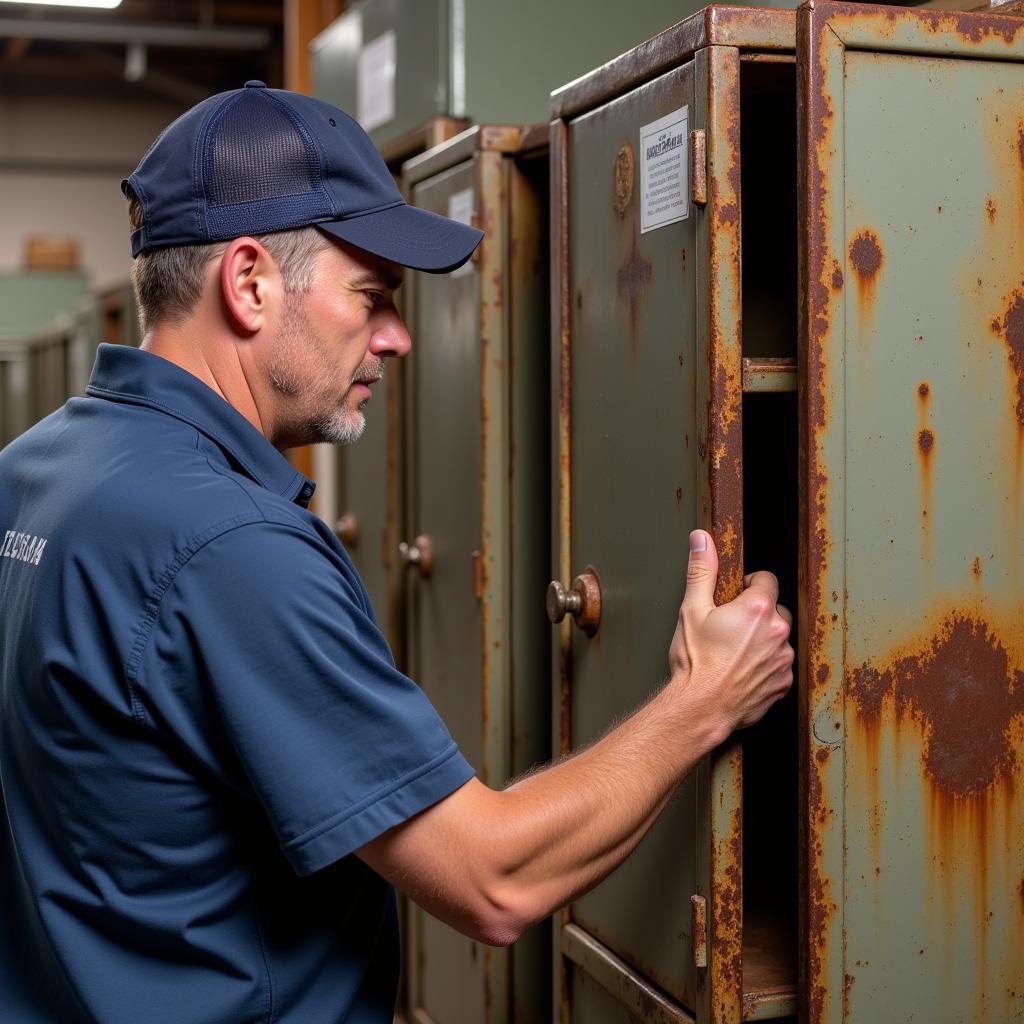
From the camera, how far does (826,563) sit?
5.04ft

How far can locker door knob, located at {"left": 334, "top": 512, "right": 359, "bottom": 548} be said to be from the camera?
345 centimetres

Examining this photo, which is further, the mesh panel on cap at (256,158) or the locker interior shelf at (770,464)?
the locker interior shelf at (770,464)

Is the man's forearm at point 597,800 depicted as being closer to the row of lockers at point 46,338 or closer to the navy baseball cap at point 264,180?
the navy baseball cap at point 264,180

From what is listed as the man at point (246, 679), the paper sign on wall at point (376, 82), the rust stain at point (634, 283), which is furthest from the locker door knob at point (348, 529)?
the man at point (246, 679)

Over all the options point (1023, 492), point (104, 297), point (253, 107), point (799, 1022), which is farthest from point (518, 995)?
point (104, 297)

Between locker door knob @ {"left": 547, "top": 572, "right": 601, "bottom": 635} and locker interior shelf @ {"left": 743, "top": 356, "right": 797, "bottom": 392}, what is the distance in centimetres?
45

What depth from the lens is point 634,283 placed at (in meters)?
1.79

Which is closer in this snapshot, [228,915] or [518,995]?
[228,915]

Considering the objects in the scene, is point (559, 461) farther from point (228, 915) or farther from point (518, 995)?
point (518, 995)

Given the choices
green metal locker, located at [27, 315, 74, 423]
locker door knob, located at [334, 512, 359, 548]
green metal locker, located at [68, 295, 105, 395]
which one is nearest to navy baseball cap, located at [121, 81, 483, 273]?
locker door knob, located at [334, 512, 359, 548]

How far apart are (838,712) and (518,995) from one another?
132cm

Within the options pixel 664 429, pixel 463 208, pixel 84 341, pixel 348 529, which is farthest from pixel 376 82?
pixel 84 341

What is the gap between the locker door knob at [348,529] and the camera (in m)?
3.45

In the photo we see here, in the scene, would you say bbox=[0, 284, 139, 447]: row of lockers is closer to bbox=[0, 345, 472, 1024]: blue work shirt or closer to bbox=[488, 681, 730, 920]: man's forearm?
bbox=[0, 345, 472, 1024]: blue work shirt
